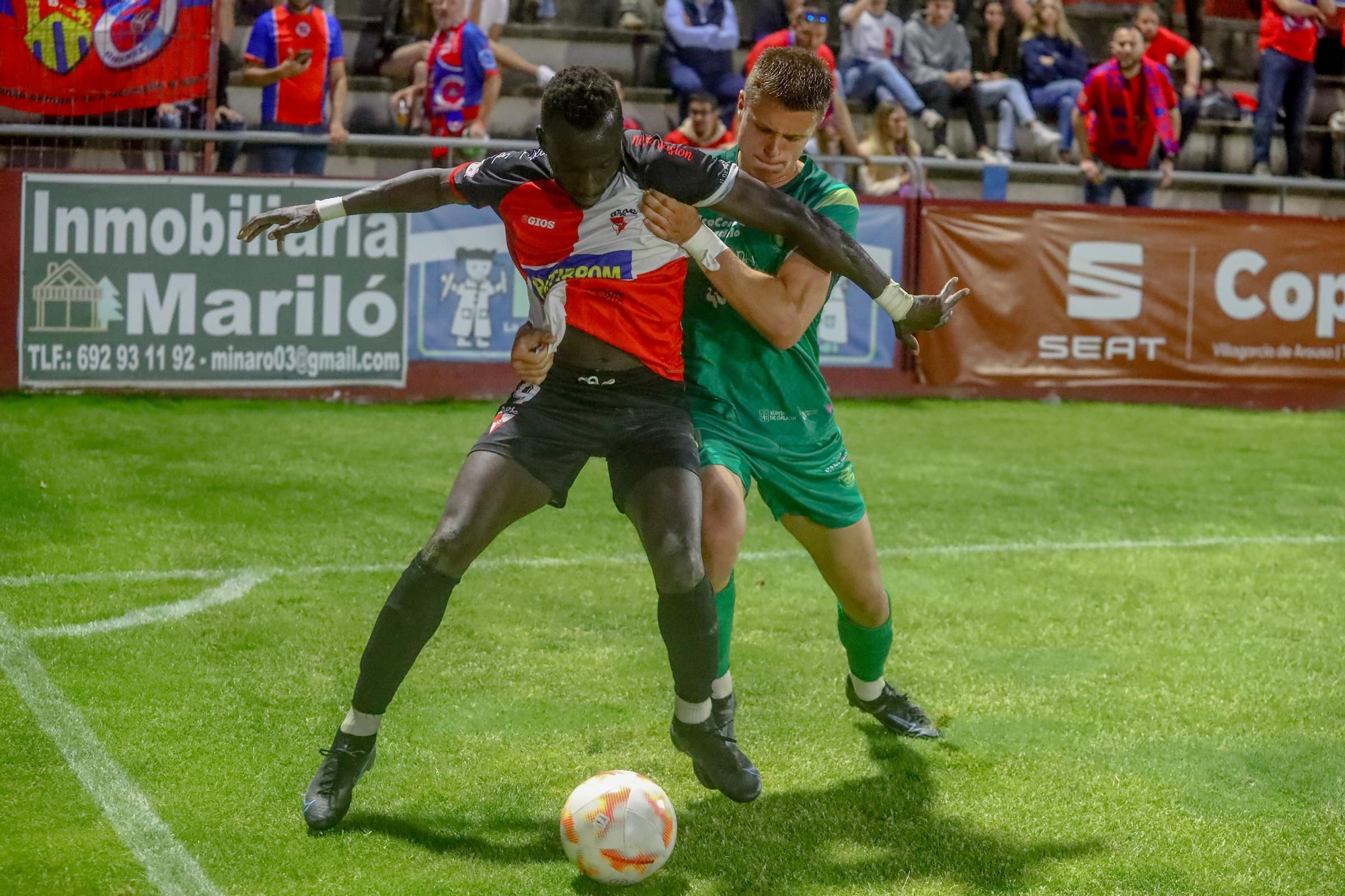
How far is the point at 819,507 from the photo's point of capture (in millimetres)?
5020

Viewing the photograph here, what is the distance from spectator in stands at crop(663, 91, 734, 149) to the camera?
1262 centimetres

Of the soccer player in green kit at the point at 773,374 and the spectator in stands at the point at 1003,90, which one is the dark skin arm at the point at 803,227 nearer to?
the soccer player in green kit at the point at 773,374

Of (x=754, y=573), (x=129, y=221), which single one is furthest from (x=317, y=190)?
(x=754, y=573)

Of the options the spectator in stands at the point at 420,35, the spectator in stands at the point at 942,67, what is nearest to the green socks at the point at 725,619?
the spectator in stands at the point at 420,35

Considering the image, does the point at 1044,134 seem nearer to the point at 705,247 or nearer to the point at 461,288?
the point at 461,288

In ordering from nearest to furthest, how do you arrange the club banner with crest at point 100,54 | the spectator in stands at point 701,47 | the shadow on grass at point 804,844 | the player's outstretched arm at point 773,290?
the shadow on grass at point 804,844, the player's outstretched arm at point 773,290, the club banner with crest at point 100,54, the spectator in stands at point 701,47

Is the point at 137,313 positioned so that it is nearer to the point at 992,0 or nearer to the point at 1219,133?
the point at 992,0

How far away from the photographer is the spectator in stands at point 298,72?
1208cm

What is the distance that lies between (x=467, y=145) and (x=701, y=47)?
11.5 ft

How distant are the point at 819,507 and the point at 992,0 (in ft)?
42.2

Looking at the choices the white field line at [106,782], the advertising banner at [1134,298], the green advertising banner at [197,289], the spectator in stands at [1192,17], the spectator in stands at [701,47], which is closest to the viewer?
the white field line at [106,782]

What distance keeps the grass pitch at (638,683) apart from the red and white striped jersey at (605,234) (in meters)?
1.44

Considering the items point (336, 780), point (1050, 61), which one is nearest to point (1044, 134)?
point (1050, 61)

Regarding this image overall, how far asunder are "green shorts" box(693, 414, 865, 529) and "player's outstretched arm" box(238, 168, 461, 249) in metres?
1.09
